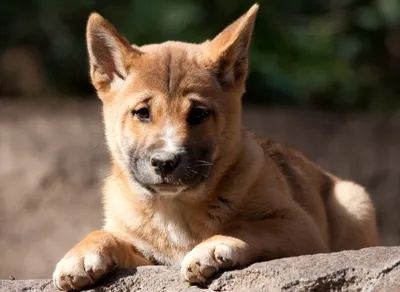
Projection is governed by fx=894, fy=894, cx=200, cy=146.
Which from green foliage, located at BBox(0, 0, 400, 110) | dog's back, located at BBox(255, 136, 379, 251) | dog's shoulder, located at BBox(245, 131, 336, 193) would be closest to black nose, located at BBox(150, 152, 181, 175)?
dog's shoulder, located at BBox(245, 131, 336, 193)

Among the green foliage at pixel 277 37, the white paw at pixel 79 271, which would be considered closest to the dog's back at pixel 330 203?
the white paw at pixel 79 271

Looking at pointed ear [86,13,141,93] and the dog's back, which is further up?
pointed ear [86,13,141,93]

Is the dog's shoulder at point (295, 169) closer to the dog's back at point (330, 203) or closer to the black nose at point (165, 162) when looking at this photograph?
the dog's back at point (330, 203)

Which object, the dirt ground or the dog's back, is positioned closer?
the dog's back

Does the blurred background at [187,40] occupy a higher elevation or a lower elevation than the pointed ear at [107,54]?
lower

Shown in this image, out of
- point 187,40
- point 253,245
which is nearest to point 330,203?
point 253,245

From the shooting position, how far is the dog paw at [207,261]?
505 cm

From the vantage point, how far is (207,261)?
16.6 feet

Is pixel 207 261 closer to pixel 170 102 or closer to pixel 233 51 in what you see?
pixel 170 102

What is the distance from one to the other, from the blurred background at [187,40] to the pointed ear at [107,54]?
166 inches

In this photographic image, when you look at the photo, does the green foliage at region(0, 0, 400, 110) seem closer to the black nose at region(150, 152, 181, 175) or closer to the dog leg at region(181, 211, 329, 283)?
the dog leg at region(181, 211, 329, 283)

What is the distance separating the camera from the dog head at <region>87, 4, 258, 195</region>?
5.51m

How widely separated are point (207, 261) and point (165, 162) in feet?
2.24

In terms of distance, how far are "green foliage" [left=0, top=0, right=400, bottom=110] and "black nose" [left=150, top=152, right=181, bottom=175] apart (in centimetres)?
685
